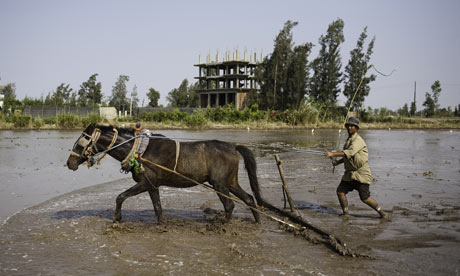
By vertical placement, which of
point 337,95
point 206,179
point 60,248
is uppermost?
point 337,95

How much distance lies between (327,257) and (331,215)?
2415mm

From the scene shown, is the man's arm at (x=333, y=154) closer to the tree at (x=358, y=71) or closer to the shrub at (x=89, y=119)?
the shrub at (x=89, y=119)

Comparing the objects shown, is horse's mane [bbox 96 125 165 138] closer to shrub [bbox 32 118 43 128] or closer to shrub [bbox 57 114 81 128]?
shrub [bbox 57 114 81 128]

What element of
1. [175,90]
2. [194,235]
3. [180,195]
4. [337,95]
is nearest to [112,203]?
[180,195]

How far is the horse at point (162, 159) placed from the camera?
22.2 feet

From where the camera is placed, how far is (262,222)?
7.41 m

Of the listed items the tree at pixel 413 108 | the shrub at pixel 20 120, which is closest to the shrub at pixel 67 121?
the shrub at pixel 20 120

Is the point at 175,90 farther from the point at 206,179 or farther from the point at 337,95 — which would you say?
the point at 206,179

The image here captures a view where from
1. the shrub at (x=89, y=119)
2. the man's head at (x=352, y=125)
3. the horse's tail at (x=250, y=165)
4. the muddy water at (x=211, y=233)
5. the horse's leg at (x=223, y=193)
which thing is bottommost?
the muddy water at (x=211, y=233)

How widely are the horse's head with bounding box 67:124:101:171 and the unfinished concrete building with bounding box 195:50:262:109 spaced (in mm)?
53615

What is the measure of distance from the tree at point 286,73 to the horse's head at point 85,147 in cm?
4644

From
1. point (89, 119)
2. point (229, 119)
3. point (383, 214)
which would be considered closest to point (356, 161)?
point (383, 214)

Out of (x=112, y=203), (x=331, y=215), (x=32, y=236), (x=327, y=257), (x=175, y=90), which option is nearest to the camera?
(x=327, y=257)

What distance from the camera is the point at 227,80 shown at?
66938 millimetres
